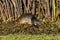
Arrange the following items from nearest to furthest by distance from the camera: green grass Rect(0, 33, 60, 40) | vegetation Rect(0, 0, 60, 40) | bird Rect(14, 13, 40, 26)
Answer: green grass Rect(0, 33, 60, 40), vegetation Rect(0, 0, 60, 40), bird Rect(14, 13, 40, 26)

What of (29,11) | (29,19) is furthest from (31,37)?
(29,11)

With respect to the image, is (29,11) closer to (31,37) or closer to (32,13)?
(32,13)

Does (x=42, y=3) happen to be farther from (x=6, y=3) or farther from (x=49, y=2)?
(x=6, y=3)

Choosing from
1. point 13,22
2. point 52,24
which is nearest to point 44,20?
point 52,24

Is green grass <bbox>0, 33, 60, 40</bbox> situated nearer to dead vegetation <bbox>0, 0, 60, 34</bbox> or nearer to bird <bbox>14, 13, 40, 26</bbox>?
dead vegetation <bbox>0, 0, 60, 34</bbox>

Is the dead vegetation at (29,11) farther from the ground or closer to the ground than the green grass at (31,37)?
farther from the ground

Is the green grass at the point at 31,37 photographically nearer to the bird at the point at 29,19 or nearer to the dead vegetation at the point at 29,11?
the dead vegetation at the point at 29,11

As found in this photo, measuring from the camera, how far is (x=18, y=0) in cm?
864

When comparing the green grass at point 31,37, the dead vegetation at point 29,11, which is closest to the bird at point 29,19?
the dead vegetation at point 29,11

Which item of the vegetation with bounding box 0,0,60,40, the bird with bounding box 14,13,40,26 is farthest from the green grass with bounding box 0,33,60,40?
the bird with bounding box 14,13,40,26

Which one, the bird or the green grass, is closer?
the green grass

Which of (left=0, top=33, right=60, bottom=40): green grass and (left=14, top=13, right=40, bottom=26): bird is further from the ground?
(left=14, top=13, right=40, bottom=26): bird

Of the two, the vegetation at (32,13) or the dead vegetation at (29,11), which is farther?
the dead vegetation at (29,11)

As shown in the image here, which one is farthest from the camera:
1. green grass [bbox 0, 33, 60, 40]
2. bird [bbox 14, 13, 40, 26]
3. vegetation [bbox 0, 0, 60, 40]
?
bird [bbox 14, 13, 40, 26]
